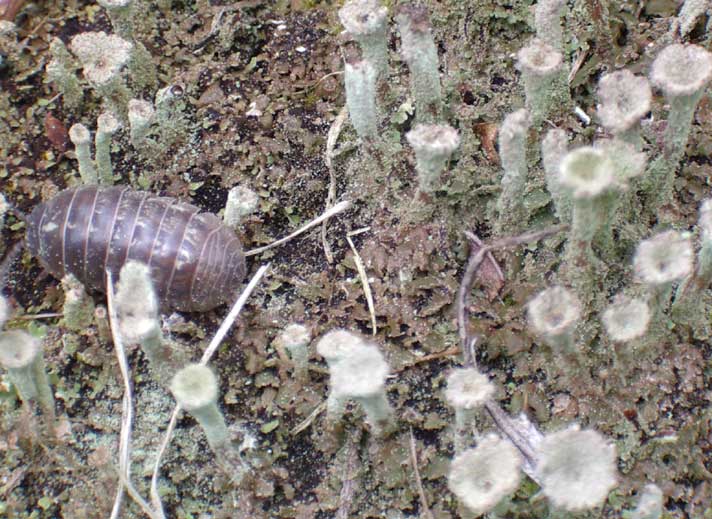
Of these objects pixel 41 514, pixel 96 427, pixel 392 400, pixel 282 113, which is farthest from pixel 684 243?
pixel 41 514

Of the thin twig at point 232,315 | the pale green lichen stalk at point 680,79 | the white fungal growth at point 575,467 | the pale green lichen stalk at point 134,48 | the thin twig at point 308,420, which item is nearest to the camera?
the white fungal growth at point 575,467

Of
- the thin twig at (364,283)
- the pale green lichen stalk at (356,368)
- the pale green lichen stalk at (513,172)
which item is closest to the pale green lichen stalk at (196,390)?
the pale green lichen stalk at (356,368)

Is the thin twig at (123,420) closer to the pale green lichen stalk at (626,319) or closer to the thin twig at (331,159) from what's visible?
the thin twig at (331,159)

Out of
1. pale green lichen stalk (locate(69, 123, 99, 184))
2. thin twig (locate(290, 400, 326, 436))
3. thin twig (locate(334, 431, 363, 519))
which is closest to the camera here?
thin twig (locate(334, 431, 363, 519))

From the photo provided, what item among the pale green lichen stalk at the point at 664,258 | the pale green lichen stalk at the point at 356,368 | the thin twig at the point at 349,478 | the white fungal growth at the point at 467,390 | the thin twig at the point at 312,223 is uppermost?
the pale green lichen stalk at the point at 664,258

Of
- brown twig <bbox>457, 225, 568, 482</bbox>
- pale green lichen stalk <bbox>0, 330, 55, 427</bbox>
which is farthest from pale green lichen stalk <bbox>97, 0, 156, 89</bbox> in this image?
brown twig <bbox>457, 225, 568, 482</bbox>

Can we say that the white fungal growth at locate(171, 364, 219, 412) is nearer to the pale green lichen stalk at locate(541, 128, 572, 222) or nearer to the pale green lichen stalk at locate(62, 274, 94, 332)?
the pale green lichen stalk at locate(62, 274, 94, 332)

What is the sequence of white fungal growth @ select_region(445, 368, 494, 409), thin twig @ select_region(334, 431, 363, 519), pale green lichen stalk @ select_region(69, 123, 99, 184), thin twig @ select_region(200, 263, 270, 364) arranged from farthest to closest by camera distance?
pale green lichen stalk @ select_region(69, 123, 99, 184) < thin twig @ select_region(200, 263, 270, 364) < thin twig @ select_region(334, 431, 363, 519) < white fungal growth @ select_region(445, 368, 494, 409)
